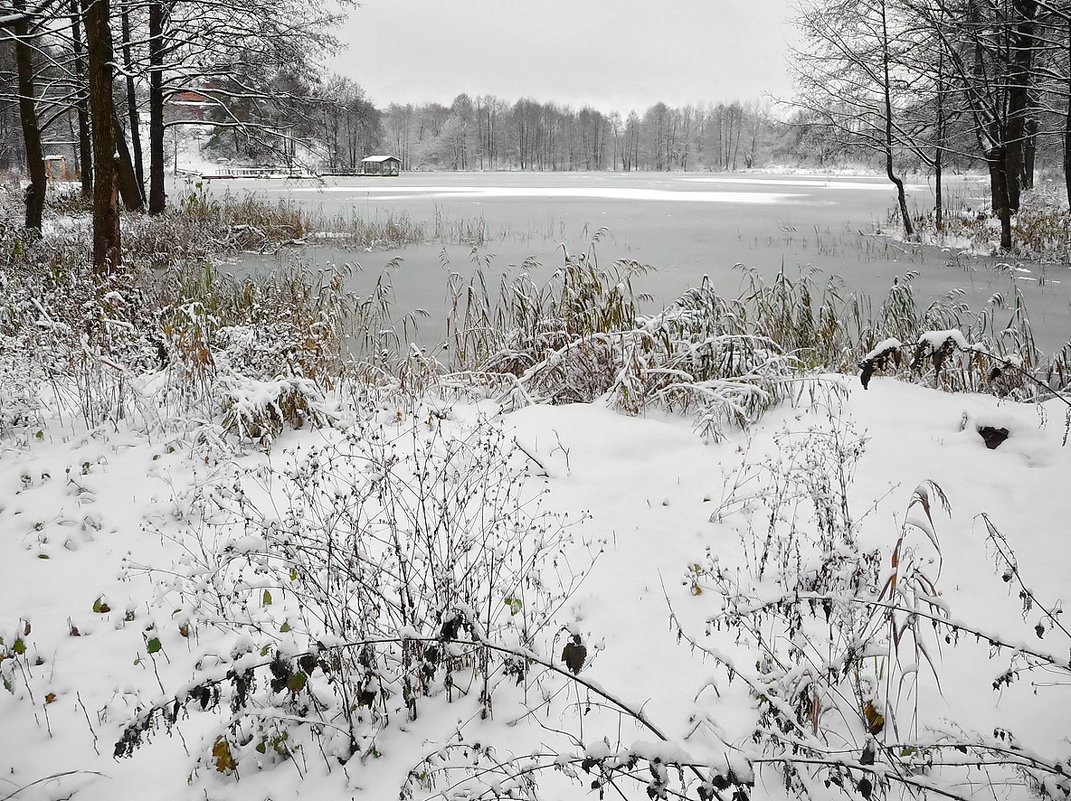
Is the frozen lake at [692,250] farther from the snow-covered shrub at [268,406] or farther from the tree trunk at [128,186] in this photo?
the tree trunk at [128,186]

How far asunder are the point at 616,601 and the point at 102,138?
659cm

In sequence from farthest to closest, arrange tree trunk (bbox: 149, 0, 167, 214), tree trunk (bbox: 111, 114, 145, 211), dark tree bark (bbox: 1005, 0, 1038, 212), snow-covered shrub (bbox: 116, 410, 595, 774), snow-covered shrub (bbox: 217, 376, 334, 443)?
tree trunk (bbox: 111, 114, 145, 211), tree trunk (bbox: 149, 0, 167, 214), dark tree bark (bbox: 1005, 0, 1038, 212), snow-covered shrub (bbox: 217, 376, 334, 443), snow-covered shrub (bbox: 116, 410, 595, 774)

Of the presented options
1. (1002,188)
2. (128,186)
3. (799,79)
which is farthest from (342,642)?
(128,186)

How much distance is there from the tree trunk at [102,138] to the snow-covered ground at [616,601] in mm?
3181

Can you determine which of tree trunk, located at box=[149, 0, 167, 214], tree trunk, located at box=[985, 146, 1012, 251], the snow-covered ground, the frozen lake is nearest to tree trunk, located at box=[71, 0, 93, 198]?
tree trunk, located at box=[149, 0, 167, 214]

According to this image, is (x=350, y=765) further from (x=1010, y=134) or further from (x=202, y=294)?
(x=1010, y=134)

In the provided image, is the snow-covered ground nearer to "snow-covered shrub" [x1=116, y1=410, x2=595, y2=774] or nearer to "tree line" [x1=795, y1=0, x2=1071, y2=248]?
"snow-covered shrub" [x1=116, y1=410, x2=595, y2=774]

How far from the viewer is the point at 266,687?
200cm

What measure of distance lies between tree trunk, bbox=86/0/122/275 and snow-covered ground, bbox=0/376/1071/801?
318 centimetres

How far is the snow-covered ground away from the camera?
1.75 m

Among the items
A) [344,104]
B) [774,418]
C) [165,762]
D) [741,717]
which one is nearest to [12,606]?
[165,762]

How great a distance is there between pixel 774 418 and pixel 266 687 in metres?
3.11

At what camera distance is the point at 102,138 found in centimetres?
621

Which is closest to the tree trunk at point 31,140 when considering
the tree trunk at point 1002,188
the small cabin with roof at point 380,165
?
the tree trunk at point 1002,188
